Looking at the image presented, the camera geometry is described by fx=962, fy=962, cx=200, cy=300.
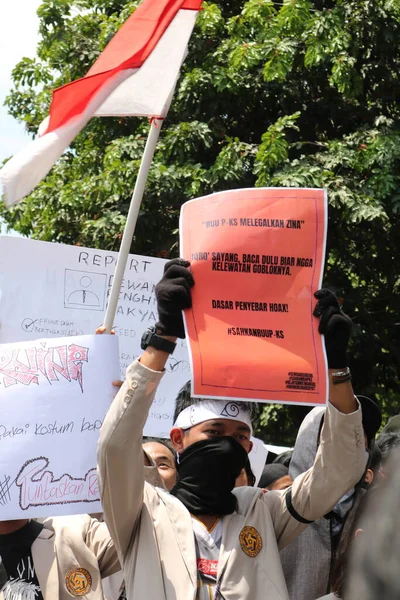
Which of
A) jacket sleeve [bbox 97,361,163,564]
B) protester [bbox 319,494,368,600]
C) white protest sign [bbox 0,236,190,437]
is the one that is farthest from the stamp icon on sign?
protester [bbox 319,494,368,600]

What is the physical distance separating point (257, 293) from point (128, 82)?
94 cm

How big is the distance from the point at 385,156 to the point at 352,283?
7.63 feet

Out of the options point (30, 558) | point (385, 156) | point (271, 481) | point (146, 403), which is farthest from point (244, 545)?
point (385, 156)

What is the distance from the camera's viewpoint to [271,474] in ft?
14.4

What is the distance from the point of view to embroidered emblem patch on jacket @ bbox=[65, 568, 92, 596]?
2.92 meters

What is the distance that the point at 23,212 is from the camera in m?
10.6

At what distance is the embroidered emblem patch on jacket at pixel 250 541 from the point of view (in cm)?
257

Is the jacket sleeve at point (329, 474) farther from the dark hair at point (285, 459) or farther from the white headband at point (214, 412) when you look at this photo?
the dark hair at point (285, 459)

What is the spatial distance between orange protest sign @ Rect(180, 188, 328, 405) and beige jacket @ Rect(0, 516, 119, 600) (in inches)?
31.9

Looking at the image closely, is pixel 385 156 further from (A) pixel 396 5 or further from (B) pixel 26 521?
(B) pixel 26 521

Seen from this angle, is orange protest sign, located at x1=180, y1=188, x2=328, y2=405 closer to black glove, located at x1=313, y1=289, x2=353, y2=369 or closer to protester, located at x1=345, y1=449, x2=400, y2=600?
black glove, located at x1=313, y1=289, x2=353, y2=369

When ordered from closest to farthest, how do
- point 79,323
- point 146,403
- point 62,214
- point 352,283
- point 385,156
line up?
point 146,403, point 79,323, point 385,156, point 62,214, point 352,283

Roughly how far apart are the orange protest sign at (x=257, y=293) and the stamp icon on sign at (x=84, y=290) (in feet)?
5.04

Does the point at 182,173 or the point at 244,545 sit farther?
the point at 182,173
